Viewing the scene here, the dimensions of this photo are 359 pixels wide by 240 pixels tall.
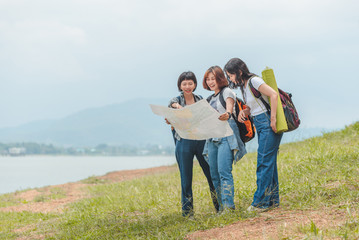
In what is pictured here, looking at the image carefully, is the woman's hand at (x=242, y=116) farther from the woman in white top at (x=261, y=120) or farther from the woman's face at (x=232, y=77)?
the woman's face at (x=232, y=77)

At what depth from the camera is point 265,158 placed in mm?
5078

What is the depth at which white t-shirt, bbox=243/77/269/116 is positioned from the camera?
4.85 meters

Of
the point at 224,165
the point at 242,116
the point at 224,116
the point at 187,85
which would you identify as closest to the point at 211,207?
the point at 224,165

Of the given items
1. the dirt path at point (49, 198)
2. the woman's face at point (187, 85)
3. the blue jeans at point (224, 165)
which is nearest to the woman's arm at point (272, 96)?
the blue jeans at point (224, 165)

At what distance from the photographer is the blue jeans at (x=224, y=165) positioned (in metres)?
5.00

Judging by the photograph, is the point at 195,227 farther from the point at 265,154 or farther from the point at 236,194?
the point at 236,194

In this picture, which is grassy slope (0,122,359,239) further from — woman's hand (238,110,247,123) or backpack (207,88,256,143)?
woman's hand (238,110,247,123)

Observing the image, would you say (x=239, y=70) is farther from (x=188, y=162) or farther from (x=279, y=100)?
(x=188, y=162)

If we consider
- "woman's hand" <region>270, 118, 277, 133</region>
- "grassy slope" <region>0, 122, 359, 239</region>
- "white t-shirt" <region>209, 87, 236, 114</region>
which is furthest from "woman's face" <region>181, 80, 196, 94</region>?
"grassy slope" <region>0, 122, 359, 239</region>

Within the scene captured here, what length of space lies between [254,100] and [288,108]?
1.38 feet

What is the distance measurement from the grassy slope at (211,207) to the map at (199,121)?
100 centimetres

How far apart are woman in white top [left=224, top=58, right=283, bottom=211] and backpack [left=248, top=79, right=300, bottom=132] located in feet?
0.11

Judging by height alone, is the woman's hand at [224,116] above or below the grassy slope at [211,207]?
above

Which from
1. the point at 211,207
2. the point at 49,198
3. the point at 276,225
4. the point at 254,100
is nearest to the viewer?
the point at 276,225
